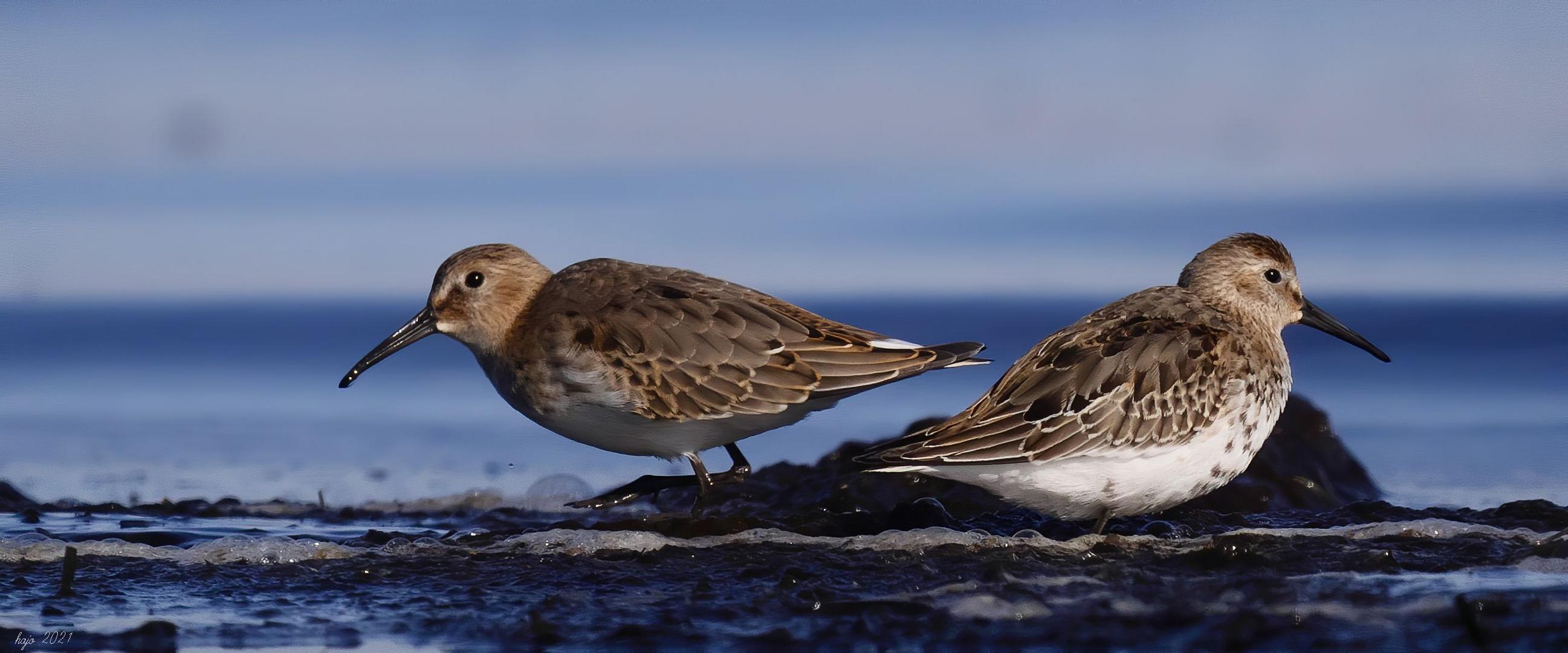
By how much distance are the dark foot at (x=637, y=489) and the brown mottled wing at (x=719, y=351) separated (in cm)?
58

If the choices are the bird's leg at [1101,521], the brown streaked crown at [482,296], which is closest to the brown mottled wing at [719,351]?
the brown streaked crown at [482,296]

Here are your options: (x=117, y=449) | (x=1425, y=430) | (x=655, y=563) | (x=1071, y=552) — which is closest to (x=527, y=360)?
(x=655, y=563)

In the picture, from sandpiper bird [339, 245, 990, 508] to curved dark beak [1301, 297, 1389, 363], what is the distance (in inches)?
59.1

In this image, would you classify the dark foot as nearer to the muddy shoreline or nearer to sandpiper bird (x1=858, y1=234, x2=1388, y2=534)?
the muddy shoreline

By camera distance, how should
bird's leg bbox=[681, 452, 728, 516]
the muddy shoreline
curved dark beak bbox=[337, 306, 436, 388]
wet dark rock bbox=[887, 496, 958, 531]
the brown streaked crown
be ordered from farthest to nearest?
curved dark beak bbox=[337, 306, 436, 388]
the brown streaked crown
bird's leg bbox=[681, 452, 728, 516]
wet dark rock bbox=[887, 496, 958, 531]
the muddy shoreline

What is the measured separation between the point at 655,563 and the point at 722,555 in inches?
10.5

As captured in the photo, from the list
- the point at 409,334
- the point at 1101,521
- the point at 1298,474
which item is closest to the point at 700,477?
the point at 409,334

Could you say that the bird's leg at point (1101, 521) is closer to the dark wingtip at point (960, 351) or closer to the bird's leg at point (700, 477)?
the dark wingtip at point (960, 351)

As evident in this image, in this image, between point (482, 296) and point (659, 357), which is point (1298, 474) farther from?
point (482, 296)

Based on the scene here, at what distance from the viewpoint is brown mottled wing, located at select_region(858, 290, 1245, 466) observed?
6059 millimetres

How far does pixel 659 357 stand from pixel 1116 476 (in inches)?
78.0

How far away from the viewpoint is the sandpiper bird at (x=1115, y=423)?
19.9 ft

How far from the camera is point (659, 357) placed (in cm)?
688

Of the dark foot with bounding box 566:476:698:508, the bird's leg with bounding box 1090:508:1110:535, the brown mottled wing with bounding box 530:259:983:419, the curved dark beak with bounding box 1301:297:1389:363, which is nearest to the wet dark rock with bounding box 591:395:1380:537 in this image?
the dark foot with bounding box 566:476:698:508
